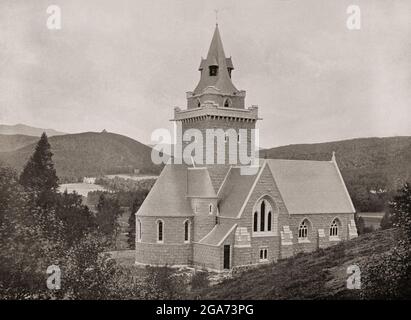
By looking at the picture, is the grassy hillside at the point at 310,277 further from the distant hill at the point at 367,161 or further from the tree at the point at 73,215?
the tree at the point at 73,215

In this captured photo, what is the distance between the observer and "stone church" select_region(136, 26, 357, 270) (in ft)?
129

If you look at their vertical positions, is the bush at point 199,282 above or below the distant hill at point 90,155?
below

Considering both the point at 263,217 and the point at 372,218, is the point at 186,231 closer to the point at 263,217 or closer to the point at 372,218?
the point at 263,217

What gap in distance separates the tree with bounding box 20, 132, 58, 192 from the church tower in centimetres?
1106

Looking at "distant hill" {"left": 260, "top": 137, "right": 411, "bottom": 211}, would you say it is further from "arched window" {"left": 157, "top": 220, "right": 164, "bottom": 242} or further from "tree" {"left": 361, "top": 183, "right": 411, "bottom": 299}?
"arched window" {"left": 157, "top": 220, "right": 164, "bottom": 242}

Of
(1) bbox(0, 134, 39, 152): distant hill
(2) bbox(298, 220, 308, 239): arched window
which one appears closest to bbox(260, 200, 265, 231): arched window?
(2) bbox(298, 220, 308, 239): arched window

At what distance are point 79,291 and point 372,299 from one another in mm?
12798

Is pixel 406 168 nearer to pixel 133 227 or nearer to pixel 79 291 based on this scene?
pixel 79 291

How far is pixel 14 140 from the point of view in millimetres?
30156

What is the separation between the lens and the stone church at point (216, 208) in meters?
39.3

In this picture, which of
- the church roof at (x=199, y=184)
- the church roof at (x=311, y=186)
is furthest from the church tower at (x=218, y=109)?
the church roof at (x=311, y=186)

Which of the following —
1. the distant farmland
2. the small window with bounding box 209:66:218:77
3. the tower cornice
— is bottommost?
the distant farmland

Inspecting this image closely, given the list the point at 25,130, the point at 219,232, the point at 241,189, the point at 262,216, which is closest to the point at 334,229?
the point at 262,216
